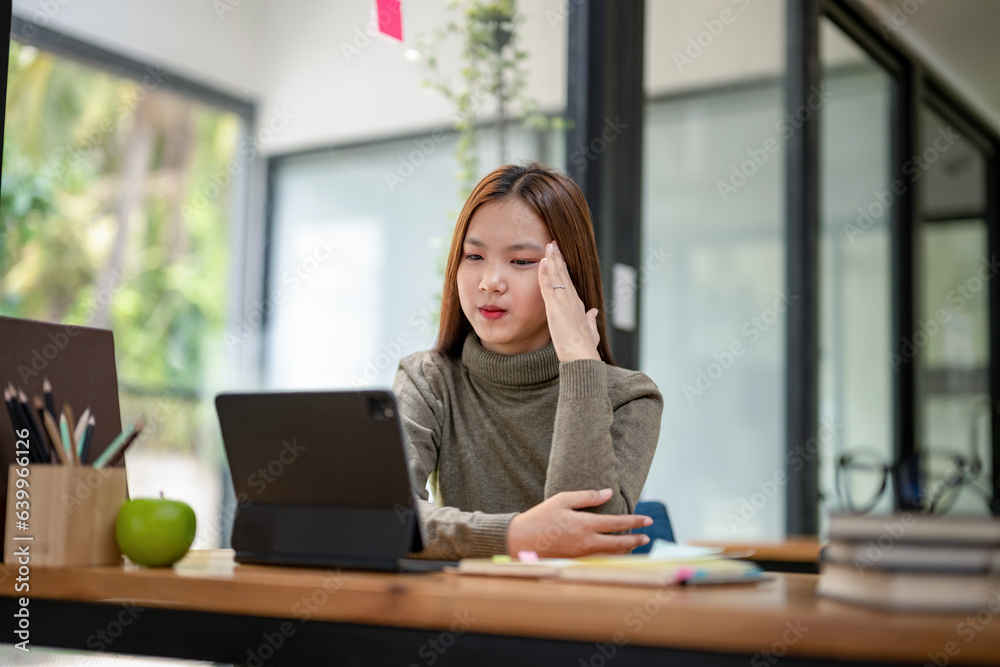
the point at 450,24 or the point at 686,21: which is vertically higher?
the point at 686,21

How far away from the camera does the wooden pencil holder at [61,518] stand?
1.03m

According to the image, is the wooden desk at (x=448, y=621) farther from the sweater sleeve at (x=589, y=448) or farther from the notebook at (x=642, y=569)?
the sweater sleeve at (x=589, y=448)

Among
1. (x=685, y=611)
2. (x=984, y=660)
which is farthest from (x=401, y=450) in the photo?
(x=984, y=660)

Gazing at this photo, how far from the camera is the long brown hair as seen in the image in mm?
1579

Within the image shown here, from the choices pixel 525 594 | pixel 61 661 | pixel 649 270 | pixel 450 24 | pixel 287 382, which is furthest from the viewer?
pixel 649 270

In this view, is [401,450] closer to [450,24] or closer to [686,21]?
[450,24]

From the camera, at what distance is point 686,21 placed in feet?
9.95

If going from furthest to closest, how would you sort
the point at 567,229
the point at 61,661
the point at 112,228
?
the point at 112,228, the point at 567,229, the point at 61,661

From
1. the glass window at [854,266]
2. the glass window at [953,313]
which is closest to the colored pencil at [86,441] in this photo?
the glass window at [854,266]

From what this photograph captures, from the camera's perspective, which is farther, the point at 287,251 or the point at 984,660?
the point at 287,251

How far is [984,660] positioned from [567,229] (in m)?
1.06

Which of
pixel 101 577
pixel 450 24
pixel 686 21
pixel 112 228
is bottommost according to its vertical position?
pixel 101 577

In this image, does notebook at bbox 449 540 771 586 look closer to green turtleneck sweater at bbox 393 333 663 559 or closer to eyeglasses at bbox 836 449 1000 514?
green turtleneck sweater at bbox 393 333 663 559

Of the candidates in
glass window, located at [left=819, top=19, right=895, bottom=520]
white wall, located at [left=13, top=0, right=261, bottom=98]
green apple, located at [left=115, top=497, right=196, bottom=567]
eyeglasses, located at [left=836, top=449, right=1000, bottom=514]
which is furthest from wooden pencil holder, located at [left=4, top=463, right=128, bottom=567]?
glass window, located at [left=819, top=19, right=895, bottom=520]
